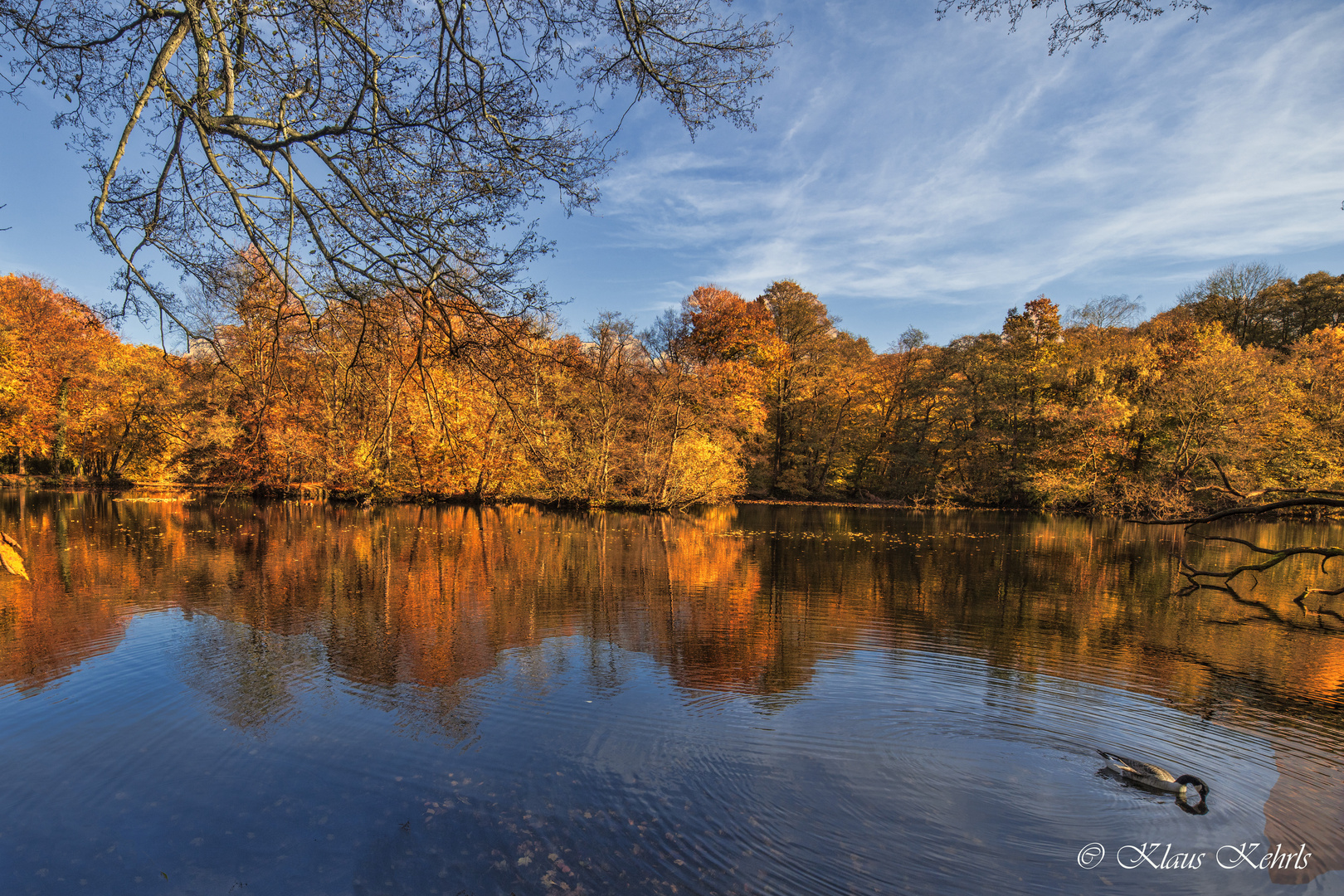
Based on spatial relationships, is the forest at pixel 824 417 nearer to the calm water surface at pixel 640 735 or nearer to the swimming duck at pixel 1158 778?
the calm water surface at pixel 640 735

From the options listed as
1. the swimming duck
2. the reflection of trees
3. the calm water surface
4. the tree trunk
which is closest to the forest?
the tree trunk

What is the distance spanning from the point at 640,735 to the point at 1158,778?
3824 millimetres

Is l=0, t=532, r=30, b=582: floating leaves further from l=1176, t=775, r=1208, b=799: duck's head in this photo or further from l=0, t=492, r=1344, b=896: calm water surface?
l=1176, t=775, r=1208, b=799: duck's head

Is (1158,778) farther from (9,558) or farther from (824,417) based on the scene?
(824,417)

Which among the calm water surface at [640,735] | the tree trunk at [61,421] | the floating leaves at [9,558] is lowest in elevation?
the calm water surface at [640,735]

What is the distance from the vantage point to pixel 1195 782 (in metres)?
4.63

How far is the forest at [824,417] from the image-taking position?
88.7 ft

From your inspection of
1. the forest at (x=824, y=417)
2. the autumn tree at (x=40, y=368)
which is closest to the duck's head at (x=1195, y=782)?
the forest at (x=824, y=417)

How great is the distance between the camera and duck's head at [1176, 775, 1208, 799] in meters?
4.54

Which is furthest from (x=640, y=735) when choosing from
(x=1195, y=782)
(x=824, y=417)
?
(x=824, y=417)

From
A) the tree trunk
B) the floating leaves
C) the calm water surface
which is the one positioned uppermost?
the tree trunk

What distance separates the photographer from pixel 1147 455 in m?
31.5

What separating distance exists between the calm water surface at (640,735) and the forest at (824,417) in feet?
38.1

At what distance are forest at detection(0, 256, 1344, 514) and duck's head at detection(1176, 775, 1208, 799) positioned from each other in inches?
655
